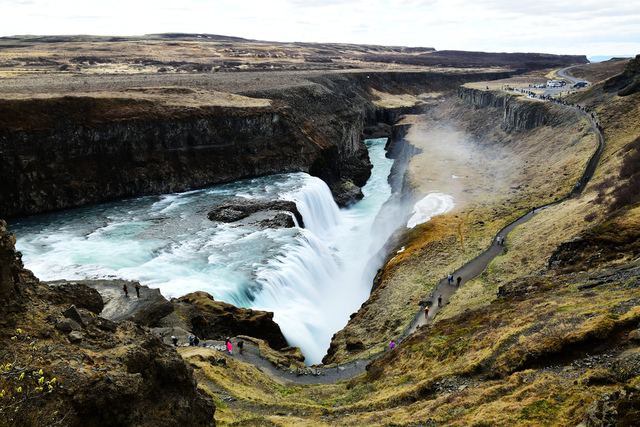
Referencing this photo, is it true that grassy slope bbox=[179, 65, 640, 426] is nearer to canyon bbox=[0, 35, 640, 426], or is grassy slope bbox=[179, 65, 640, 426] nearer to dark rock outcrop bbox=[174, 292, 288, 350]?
canyon bbox=[0, 35, 640, 426]

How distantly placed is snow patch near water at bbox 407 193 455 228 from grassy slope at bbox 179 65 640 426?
20.3ft

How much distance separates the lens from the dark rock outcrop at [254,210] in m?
56.8

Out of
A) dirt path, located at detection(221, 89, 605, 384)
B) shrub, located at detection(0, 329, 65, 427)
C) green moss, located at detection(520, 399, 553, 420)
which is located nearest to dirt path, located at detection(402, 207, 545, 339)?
dirt path, located at detection(221, 89, 605, 384)

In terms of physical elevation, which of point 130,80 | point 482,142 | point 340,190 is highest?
point 130,80

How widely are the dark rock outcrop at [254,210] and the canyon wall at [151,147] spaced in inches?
502

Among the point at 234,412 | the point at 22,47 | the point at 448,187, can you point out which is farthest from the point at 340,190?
the point at 22,47

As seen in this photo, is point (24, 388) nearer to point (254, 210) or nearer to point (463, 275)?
point (463, 275)

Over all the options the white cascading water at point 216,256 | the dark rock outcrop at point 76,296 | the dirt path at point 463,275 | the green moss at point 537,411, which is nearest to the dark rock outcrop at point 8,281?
the dark rock outcrop at point 76,296

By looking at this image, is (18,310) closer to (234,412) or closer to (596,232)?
(234,412)

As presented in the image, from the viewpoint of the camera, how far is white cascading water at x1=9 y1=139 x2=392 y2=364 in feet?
133

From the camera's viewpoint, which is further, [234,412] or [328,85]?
[328,85]

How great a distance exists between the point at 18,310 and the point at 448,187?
229 feet

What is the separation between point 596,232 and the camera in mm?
32625

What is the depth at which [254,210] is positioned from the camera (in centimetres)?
5988
